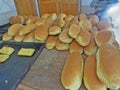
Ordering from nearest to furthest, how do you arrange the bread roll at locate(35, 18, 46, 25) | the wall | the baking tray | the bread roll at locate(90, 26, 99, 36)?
the baking tray, the bread roll at locate(90, 26, 99, 36), the bread roll at locate(35, 18, 46, 25), the wall

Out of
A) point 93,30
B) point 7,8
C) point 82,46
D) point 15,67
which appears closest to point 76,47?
point 82,46

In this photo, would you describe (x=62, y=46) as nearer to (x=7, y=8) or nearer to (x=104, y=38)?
(x=104, y=38)

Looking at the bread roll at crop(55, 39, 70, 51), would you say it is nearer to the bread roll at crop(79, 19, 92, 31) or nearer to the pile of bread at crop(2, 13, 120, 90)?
the pile of bread at crop(2, 13, 120, 90)

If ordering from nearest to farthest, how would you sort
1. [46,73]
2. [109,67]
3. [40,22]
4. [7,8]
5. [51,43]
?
[109,67]
[46,73]
[51,43]
[40,22]
[7,8]

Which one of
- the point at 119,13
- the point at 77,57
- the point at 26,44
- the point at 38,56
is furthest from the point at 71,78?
the point at 119,13

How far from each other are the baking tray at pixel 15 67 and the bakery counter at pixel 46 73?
0.07 feet

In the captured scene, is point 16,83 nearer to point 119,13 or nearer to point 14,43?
point 14,43

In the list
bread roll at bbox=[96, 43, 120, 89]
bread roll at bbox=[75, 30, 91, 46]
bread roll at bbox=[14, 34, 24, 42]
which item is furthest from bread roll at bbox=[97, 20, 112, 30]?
bread roll at bbox=[14, 34, 24, 42]

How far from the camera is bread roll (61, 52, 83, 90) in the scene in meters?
0.38

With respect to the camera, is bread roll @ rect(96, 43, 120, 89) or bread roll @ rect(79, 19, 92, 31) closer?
bread roll @ rect(96, 43, 120, 89)

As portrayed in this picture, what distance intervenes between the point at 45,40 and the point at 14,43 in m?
0.15

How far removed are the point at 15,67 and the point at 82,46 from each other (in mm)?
261

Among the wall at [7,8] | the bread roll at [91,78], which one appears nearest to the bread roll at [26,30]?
the bread roll at [91,78]

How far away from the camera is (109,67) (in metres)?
0.34
